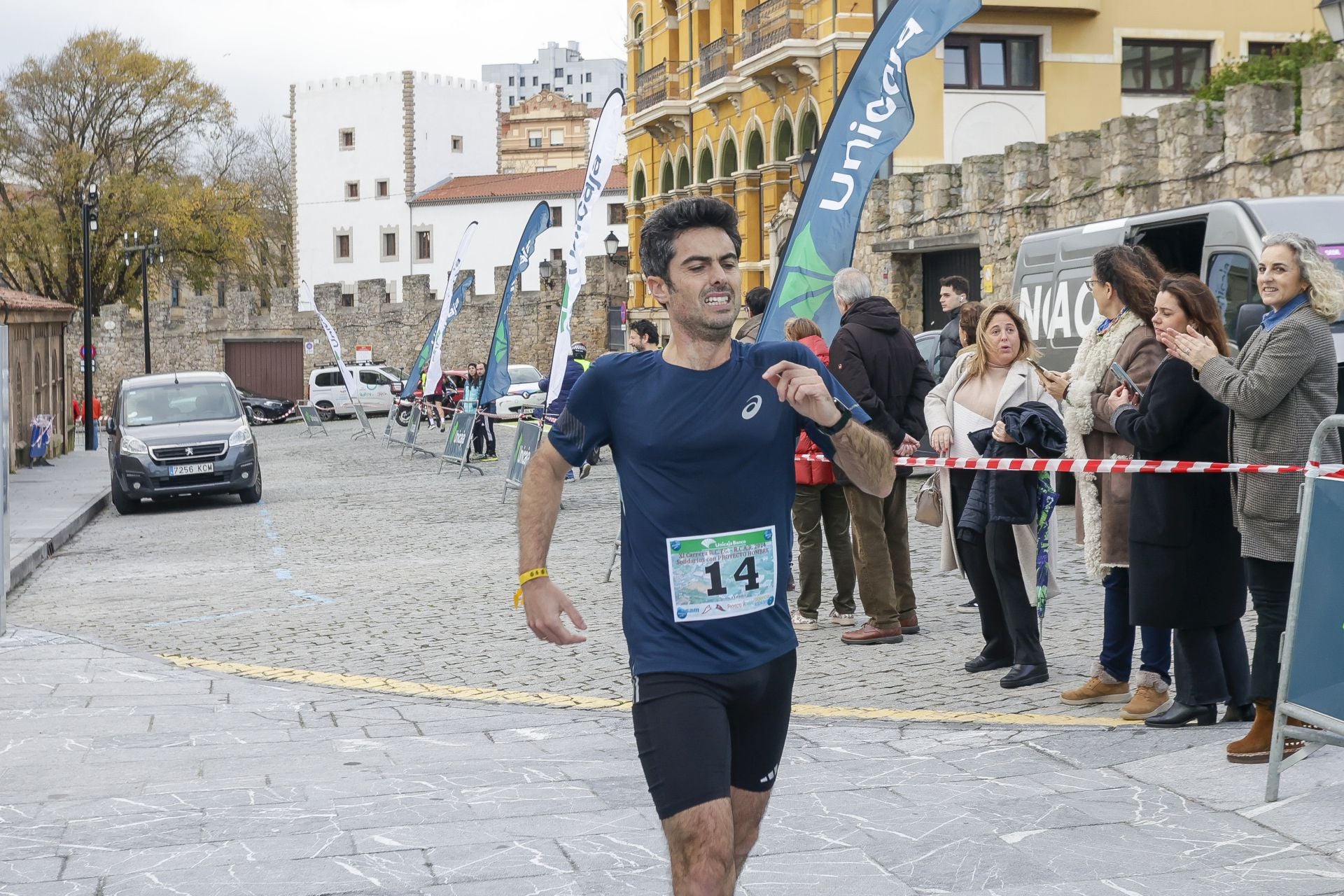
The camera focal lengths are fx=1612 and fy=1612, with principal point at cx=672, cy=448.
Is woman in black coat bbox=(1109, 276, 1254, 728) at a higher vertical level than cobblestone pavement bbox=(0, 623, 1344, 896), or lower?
higher

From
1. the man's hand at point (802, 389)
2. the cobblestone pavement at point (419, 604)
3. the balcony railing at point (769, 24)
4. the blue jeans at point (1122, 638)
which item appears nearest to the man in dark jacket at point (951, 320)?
the cobblestone pavement at point (419, 604)

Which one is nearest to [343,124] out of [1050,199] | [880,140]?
[1050,199]

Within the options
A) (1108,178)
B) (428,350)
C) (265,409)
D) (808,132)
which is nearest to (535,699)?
(1108,178)

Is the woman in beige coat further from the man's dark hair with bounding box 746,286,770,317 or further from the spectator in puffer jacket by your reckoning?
the man's dark hair with bounding box 746,286,770,317

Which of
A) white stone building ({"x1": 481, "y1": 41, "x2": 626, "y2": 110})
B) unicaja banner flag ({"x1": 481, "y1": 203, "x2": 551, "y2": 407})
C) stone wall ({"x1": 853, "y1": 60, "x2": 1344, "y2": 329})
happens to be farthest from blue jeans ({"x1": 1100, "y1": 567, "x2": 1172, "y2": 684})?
white stone building ({"x1": 481, "y1": 41, "x2": 626, "y2": 110})

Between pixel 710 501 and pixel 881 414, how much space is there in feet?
16.7

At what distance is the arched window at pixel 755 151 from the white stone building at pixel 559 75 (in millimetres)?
125386

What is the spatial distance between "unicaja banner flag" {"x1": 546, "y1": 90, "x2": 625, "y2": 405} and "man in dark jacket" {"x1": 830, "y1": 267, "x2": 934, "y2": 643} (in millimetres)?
5320

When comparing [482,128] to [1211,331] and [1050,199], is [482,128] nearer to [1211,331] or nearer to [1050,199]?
[1050,199]

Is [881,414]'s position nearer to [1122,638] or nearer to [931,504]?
[931,504]

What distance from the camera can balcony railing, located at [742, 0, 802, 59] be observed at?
35844mm

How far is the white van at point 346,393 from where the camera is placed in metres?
49.4

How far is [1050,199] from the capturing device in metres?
22.0

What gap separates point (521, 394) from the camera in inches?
1660
